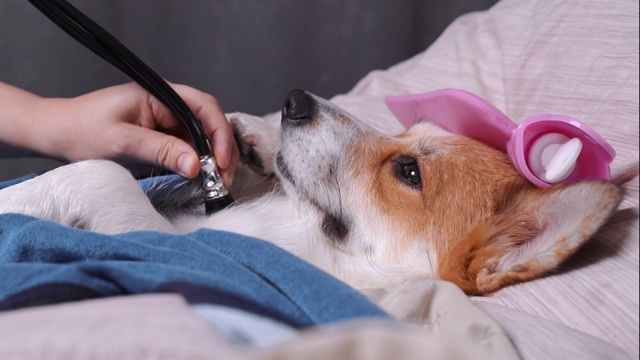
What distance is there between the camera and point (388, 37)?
3.23m

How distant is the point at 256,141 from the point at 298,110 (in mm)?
182

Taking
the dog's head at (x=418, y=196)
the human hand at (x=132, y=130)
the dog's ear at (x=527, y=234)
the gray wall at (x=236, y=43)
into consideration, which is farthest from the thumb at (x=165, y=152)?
the gray wall at (x=236, y=43)

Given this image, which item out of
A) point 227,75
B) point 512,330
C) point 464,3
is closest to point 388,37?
point 464,3

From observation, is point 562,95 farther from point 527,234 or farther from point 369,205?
point 369,205

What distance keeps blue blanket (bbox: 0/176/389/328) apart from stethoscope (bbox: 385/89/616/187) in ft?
2.07

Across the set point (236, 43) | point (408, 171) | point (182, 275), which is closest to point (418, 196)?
point (408, 171)

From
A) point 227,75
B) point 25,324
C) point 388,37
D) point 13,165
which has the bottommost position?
point 13,165

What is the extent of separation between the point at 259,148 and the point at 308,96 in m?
0.20

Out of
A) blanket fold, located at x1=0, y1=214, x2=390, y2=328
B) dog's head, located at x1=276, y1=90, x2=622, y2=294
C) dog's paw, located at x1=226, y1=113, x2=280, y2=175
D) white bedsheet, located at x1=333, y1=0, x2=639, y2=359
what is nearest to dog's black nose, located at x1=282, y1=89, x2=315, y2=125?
dog's head, located at x1=276, y1=90, x2=622, y2=294

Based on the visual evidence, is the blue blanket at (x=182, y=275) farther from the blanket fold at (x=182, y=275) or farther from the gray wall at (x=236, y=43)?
the gray wall at (x=236, y=43)

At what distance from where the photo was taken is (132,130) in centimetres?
143

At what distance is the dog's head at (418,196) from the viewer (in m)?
1.28

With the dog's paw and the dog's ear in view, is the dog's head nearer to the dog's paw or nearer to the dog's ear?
the dog's ear

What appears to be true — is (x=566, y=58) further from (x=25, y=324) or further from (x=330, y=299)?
(x=25, y=324)
